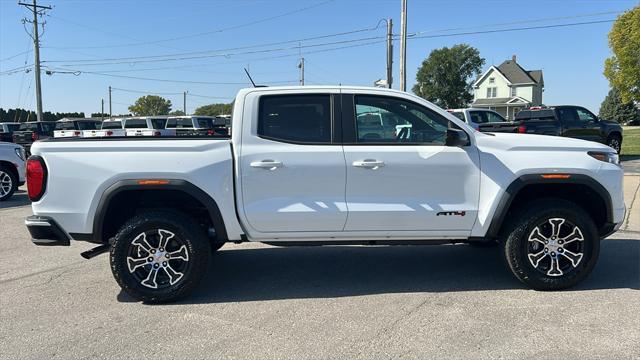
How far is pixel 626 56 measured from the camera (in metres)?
34.6

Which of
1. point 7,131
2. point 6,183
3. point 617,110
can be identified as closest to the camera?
point 6,183

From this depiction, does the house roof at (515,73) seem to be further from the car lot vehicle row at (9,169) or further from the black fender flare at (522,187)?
the black fender flare at (522,187)

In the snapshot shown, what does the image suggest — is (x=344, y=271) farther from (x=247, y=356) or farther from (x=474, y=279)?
(x=247, y=356)

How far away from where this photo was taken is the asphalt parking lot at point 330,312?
3.55m

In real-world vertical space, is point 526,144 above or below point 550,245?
above

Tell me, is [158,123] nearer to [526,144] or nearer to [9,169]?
[9,169]

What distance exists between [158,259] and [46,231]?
0.98m

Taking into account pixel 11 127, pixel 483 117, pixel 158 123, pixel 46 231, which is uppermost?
pixel 483 117

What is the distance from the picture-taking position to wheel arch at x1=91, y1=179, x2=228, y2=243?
14.0 ft

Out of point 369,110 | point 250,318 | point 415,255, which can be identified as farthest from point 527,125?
point 250,318

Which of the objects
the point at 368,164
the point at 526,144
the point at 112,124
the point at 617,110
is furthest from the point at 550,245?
the point at 617,110

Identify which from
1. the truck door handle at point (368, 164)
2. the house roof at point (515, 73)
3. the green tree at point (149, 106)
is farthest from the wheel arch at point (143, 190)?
the green tree at point (149, 106)

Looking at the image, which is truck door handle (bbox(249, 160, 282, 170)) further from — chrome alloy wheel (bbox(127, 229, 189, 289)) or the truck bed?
chrome alloy wheel (bbox(127, 229, 189, 289))

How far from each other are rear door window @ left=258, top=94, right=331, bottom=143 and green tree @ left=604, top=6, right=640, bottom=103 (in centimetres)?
3592
